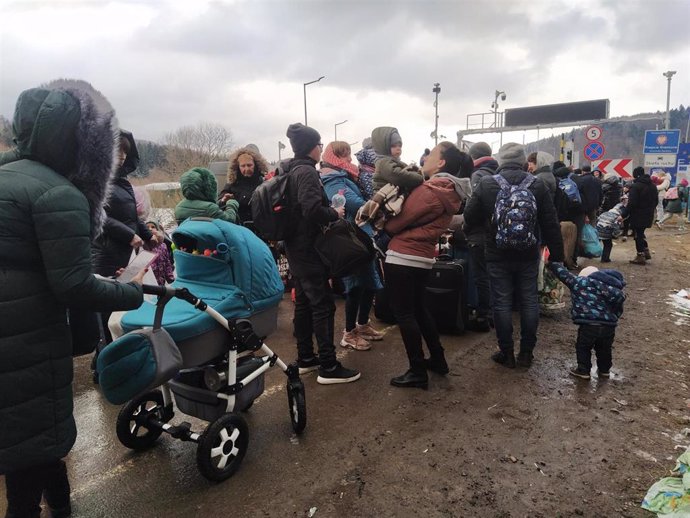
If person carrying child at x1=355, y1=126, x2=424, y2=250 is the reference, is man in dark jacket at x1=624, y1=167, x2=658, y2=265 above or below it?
below

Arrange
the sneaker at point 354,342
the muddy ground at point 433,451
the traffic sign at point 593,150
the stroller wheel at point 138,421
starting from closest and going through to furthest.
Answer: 1. the muddy ground at point 433,451
2. the stroller wheel at point 138,421
3. the sneaker at point 354,342
4. the traffic sign at point 593,150

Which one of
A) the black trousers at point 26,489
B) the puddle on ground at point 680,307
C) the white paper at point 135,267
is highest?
the white paper at point 135,267

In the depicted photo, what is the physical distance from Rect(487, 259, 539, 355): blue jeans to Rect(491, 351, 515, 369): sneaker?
39 mm

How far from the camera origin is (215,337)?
2.68 meters

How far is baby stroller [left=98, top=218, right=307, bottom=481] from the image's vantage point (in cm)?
256

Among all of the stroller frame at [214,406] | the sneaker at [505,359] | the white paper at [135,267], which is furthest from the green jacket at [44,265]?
the sneaker at [505,359]

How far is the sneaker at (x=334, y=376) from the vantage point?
155 inches

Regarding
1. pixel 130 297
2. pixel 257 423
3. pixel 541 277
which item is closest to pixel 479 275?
pixel 541 277

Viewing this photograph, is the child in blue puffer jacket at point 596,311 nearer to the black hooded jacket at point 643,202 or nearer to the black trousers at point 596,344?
the black trousers at point 596,344

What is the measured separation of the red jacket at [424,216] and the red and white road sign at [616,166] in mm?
11148

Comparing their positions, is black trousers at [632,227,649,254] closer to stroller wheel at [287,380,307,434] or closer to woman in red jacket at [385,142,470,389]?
woman in red jacket at [385,142,470,389]

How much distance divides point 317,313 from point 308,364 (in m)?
0.66

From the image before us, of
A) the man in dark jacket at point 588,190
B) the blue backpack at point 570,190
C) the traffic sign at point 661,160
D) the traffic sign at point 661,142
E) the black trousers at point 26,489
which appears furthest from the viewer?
the traffic sign at point 661,160

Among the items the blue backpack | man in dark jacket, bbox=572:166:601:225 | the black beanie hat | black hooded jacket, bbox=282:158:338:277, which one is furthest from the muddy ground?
man in dark jacket, bbox=572:166:601:225
